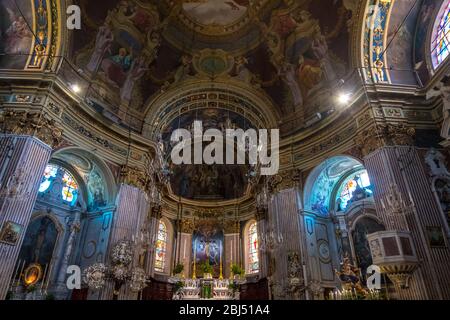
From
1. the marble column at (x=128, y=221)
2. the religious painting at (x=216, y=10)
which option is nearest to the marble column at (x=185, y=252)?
the marble column at (x=128, y=221)

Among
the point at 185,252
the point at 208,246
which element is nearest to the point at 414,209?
the point at 208,246

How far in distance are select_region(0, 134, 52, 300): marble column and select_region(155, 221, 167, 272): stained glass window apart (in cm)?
1016

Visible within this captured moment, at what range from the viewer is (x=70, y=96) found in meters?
11.9

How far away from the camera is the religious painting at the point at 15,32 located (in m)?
11.8

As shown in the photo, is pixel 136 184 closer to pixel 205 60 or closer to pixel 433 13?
pixel 205 60

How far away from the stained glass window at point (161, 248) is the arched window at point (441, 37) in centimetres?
1709

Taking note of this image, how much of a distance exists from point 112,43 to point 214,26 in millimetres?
5848

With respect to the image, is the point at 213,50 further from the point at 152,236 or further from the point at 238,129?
the point at 152,236

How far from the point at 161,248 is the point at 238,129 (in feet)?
30.3

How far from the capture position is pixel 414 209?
933cm

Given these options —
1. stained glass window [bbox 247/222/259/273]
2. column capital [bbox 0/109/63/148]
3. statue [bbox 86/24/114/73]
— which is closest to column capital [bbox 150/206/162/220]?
stained glass window [bbox 247/222/259/273]

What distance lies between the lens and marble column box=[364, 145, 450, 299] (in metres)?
8.47

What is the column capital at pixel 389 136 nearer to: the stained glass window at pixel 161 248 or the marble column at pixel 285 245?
the marble column at pixel 285 245

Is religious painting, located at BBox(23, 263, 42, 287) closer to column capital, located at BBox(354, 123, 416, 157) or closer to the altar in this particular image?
the altar
